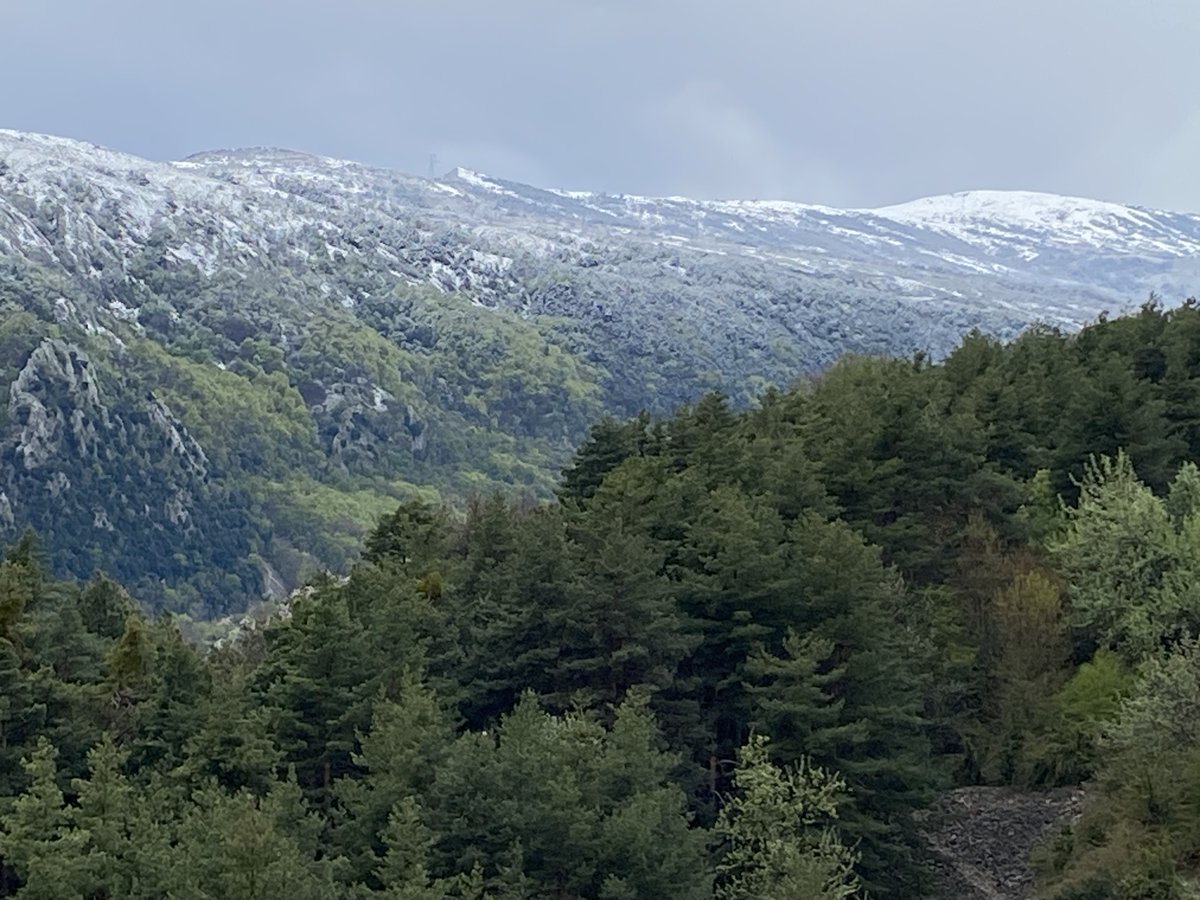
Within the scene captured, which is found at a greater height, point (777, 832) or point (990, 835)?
point (777, 832)

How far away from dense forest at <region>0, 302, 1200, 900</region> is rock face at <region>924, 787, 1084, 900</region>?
132 centimetres

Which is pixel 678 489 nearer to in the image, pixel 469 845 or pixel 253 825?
pixel 469 845

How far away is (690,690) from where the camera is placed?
137 feet

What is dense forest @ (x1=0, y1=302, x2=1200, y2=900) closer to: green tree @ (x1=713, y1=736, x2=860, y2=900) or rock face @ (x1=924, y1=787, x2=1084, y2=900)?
green tree @ (x1=713, y1=736, x2=860, y2=900)

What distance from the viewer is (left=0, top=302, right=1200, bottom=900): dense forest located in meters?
31.0

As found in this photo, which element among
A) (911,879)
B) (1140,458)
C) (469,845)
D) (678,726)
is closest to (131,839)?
(469,845)

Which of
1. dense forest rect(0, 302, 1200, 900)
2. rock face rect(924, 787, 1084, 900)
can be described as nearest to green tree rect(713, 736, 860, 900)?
dense forest rect(0, 302, 1200, 900)

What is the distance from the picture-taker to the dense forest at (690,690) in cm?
3097

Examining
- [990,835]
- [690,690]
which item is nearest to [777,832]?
[690,690]

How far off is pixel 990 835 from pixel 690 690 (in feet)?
34.1

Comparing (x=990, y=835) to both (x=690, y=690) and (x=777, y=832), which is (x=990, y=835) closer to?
(x=690, y=690)

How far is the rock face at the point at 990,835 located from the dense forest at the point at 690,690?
4.32 ft

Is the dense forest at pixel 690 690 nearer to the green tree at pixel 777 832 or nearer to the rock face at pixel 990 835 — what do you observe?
the green tree at pixel 777 832

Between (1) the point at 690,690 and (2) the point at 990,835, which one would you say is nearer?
(1) the point at 690,690
